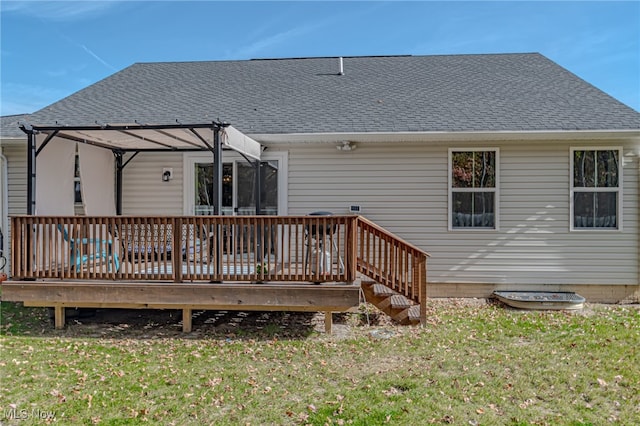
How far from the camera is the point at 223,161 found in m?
7.89

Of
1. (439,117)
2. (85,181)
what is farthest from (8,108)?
(439,117)

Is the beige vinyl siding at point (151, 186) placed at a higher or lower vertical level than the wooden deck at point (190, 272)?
higher

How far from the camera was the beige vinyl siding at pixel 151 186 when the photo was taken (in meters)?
8.00

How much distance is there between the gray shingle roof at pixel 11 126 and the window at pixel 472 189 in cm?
850

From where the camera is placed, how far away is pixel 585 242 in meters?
7.32

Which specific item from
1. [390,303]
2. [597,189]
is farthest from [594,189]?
[390,303]

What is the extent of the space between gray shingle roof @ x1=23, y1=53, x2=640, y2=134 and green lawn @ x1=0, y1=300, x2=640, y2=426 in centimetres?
377

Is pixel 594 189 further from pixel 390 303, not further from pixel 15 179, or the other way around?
pixel 15 179

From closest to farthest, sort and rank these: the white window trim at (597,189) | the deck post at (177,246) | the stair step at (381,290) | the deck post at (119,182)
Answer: the deck post at (177,246), the stair step at (381,290), the white window trim at (597,189), the deck post at (119,182)

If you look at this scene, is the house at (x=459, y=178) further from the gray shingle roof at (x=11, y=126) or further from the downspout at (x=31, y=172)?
the downspout at (x=31, y=172)

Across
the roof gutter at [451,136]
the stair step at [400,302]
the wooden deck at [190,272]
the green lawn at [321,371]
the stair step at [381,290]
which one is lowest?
the green lawn at [321,371]

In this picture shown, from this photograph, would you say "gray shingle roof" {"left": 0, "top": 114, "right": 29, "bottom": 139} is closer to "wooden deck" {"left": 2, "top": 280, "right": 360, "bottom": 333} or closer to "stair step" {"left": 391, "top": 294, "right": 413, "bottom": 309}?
"wooden deck" {"left": 2, "top": 280, "right": 360, "bottom": 333}

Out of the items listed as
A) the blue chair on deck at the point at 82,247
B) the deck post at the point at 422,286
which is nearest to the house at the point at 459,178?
the deck post at the point at 422,286

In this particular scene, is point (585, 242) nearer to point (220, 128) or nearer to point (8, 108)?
point (220, 128)
